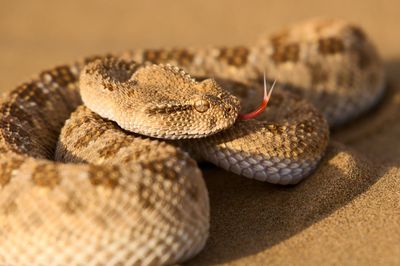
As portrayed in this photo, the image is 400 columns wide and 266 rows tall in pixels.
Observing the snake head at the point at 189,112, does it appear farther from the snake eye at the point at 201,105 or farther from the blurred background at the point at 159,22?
the blurred background at the point at 159,22

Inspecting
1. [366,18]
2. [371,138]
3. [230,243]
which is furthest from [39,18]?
[230,243]

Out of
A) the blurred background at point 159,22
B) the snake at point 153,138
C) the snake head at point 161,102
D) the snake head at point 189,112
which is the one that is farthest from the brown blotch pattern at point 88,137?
the blurred background at point 159,22

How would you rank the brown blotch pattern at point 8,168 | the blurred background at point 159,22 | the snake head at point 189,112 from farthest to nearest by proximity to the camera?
the blurred background at point 159,22, the snake head at point 189,112, the brown blotch pattern at point 8,168

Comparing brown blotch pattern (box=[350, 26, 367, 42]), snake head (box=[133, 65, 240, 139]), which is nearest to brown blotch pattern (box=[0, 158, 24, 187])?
snake head (box=[133, 65, 240, 139])

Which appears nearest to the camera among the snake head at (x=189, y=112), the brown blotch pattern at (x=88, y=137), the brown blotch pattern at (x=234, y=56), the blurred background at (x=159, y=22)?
the snake head at (x=189, y=112)

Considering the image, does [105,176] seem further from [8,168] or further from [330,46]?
[330,46]

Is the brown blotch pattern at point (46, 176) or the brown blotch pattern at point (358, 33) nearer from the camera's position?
the brown blotch pattern at point (46, 176)


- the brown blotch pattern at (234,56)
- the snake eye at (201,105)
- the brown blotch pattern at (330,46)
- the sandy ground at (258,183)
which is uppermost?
the snake eye at (201,105)

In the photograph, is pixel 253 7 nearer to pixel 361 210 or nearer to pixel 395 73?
pixel 395 73
